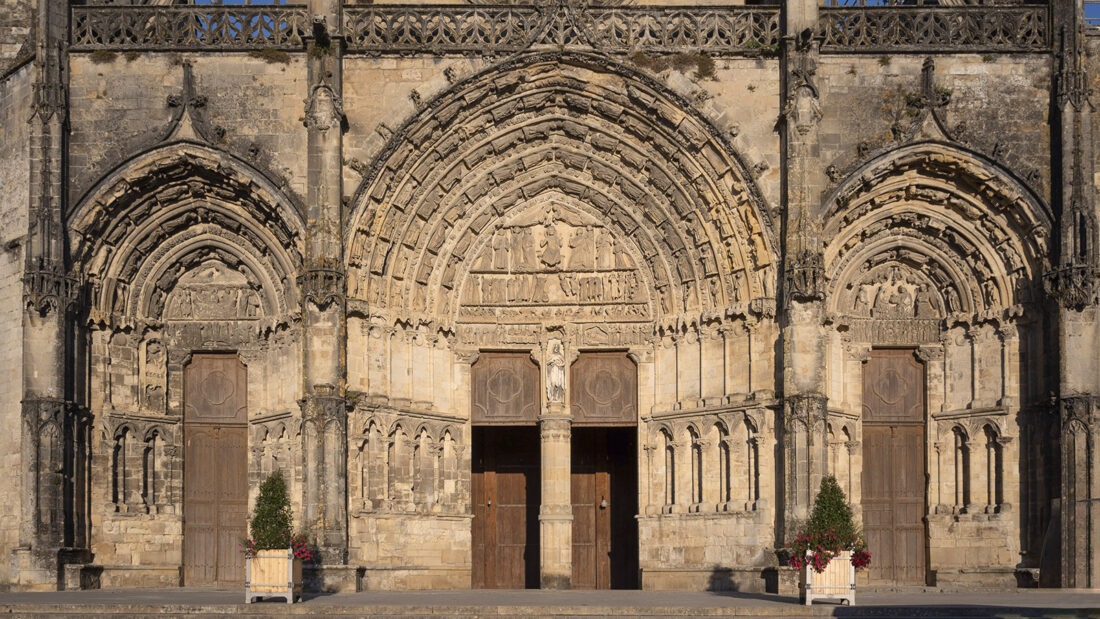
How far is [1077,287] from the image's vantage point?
24.0 metres

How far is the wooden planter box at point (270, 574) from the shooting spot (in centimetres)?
2114

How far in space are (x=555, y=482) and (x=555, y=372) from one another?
176 centimetres

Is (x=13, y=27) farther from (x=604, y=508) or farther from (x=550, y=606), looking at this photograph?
(x=550, y=606)

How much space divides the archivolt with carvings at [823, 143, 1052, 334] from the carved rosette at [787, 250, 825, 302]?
3.17 ft

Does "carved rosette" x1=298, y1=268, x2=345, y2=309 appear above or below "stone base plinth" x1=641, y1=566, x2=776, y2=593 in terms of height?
above

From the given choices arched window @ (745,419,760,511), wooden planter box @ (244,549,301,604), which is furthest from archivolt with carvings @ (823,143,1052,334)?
wooden planter box @ (244,549,301,604)

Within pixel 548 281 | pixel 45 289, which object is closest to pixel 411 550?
pixel 548 281

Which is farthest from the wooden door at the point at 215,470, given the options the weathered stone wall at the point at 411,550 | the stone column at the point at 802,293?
the stone column at the point at 802,293

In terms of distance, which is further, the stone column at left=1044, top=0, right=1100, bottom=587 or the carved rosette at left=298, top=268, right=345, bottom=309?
the carved rosette at left=298, top=268, right=345, bottom=309

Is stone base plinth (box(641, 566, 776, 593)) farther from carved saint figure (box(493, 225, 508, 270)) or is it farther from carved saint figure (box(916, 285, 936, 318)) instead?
carved saint figure (box(493, 225, 508, 270))

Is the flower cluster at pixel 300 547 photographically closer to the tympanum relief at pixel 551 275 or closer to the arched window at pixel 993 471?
the tympanum relief at pixel 551 275

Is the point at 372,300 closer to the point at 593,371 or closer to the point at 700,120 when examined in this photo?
the point at 593,371

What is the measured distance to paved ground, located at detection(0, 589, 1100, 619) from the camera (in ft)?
61.3

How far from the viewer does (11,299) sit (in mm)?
24609
